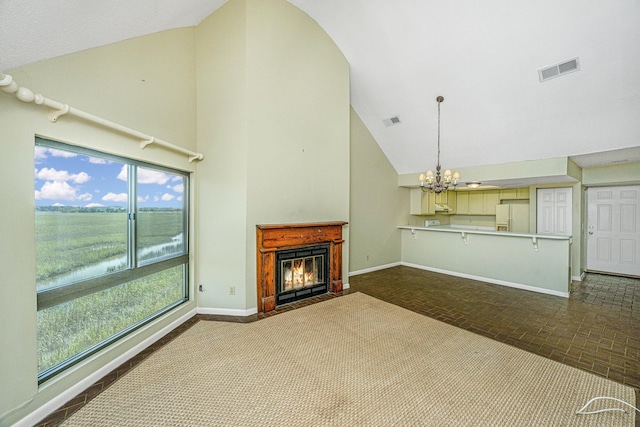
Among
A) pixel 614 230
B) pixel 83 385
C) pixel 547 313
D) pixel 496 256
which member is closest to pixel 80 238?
pixel 83 385

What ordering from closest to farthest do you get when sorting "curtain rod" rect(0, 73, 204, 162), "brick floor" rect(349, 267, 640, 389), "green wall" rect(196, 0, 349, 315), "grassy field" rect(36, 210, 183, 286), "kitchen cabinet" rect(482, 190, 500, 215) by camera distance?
"curtain rod" rect(0, 73, 204, 162) → "grassy field" rect(36, 210, 183, 286) → "brick floor" rect(349, 267, 640, 389) → "green wall" rect(196, 0, 349, 315) → "kitchen cabinet" rect(482, 190, 500, 215)

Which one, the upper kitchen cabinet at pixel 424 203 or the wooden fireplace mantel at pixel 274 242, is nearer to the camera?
the wooden fireplace mantel at pixel 274 242

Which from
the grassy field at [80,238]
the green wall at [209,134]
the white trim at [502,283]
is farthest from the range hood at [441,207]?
the grassy field at [80,238]

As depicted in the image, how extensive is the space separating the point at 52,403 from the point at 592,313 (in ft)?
20.3

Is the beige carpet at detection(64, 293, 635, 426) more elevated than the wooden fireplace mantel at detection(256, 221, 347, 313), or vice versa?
the wooden fireplace mantel at detection(256, 221, 347, 313)

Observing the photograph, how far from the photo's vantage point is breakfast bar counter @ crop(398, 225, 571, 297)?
448 centimetres

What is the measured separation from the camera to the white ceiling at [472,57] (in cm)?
212

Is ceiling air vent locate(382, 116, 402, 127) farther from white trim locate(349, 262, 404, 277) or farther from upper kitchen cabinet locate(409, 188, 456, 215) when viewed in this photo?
white trim locate(349, 262, 404, 277)

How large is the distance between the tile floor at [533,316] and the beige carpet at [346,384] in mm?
202

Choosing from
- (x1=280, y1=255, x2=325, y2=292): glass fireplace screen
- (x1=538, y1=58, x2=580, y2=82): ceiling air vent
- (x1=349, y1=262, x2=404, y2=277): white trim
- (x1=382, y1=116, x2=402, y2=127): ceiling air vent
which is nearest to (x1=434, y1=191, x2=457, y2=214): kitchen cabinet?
(x1=349, y1=262, x2=404, y2=277): white trim

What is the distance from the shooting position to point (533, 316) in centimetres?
361

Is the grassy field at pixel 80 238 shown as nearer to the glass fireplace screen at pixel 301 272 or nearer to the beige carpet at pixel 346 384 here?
the beige carpet at pixel 346 384

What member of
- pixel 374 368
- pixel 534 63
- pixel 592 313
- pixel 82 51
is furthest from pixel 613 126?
pixel 82 51

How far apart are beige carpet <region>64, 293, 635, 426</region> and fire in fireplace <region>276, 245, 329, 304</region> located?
2.98ft
